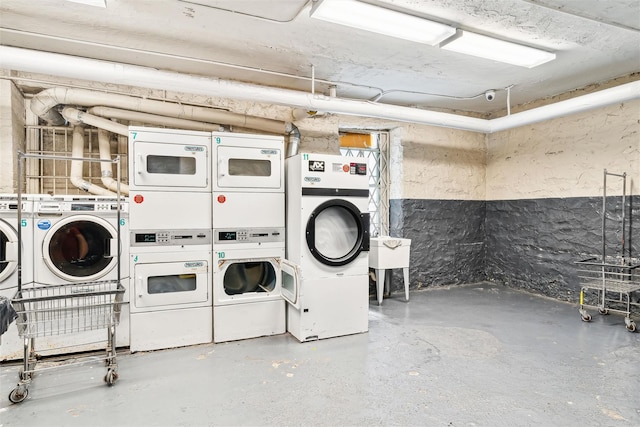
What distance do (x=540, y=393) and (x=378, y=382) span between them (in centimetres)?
109

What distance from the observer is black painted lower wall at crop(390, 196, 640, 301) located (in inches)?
181

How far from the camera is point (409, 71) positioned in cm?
411

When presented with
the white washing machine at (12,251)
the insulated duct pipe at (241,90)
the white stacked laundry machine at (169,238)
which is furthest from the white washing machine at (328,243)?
the white washing machine at (12,251)

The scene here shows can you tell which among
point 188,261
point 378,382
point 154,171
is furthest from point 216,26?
point 378,382

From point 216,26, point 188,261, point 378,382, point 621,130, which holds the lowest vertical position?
point 378,382

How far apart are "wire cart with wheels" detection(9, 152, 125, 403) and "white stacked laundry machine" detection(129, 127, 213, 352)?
A: 249mm

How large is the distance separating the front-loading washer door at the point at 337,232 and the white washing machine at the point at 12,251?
2321mm

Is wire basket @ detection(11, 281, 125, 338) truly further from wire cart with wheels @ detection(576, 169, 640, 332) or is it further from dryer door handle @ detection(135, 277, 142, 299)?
wire cart with wheels @ detection(576, 169, 640, 332)

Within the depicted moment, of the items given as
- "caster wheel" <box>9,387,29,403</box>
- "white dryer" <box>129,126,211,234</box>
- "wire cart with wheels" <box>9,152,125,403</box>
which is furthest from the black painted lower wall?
"caster wheel" <box>9,387,29,403</box>

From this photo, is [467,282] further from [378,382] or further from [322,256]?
[378,382]

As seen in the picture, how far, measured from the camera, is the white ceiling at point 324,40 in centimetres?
279

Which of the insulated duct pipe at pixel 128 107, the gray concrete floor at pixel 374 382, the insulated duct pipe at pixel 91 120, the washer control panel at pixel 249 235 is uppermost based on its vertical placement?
the insulated duct pipe at pixel 128 107

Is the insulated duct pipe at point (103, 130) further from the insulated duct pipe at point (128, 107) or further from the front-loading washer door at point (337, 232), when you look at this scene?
the front-loading washer door at point (337, 232)

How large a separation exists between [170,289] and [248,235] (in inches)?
34.3
